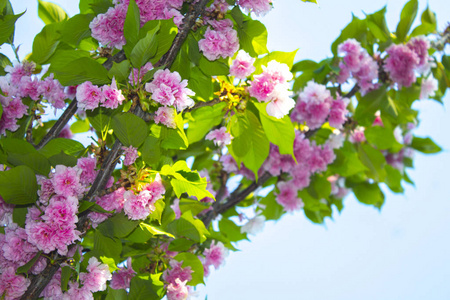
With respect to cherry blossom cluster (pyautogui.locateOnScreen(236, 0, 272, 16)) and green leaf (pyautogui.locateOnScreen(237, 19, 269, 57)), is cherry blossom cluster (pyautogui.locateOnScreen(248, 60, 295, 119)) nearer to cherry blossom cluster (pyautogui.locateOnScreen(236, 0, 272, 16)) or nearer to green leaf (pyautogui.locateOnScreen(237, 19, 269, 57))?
green leaf (pyautogui.locateOnScreen(237, 19, 269, 57))

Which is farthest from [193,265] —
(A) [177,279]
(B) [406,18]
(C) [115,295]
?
(B) [406,18]

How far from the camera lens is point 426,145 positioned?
10.8ft

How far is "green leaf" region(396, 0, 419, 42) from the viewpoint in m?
2.39

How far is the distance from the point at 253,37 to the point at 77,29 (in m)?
0.66

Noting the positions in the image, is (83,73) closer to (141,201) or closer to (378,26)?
(141,201)

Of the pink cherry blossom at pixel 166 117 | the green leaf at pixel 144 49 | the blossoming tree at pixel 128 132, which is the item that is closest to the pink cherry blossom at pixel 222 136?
the blossoming tree at pixel 128 132

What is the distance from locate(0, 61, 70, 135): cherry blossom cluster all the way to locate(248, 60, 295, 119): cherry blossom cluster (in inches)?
31.1

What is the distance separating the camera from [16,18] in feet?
4.91

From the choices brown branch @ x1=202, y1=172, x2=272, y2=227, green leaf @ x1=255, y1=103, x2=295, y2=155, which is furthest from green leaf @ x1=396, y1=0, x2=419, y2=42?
green leaf @ x1=255, y1=103, x2=295, y2=155

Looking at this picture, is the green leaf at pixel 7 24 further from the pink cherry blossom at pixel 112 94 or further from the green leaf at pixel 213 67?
the green leaf at pixel 213 67

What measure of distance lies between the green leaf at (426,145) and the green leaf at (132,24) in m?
2.67

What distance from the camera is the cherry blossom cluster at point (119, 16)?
144 cm

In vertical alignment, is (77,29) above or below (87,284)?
above

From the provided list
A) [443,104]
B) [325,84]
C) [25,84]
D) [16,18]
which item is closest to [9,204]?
[25,84]
